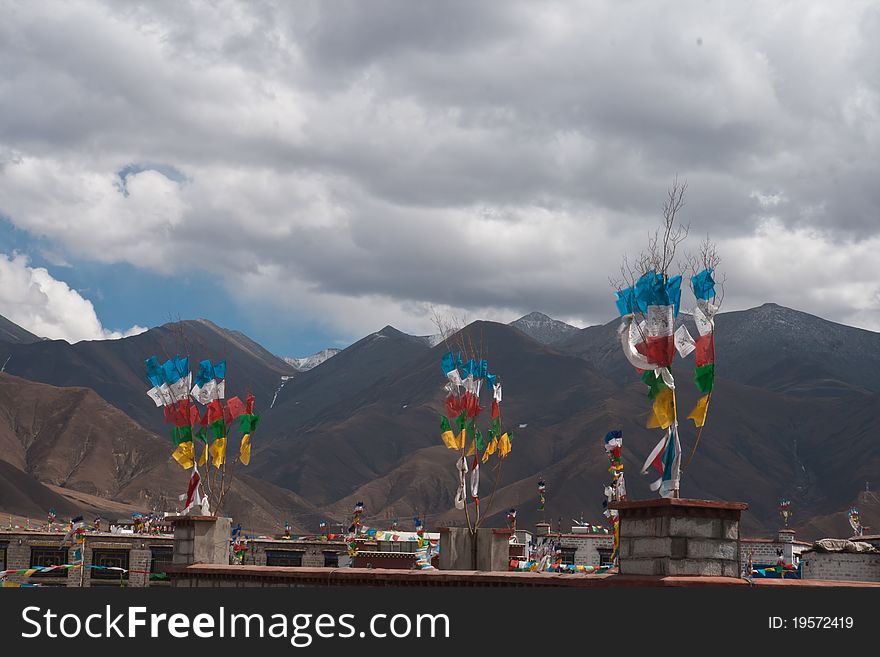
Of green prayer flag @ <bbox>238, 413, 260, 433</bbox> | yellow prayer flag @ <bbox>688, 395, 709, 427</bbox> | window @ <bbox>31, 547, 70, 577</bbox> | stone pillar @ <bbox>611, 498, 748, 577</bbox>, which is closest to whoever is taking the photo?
stone pillar @ <bbox>611, 498, 748, 577</bbox>

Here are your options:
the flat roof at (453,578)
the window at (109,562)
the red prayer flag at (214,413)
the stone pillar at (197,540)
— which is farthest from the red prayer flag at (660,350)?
the window at (109,562)

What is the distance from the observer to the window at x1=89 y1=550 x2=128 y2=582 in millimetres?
49094

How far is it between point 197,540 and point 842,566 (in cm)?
1917

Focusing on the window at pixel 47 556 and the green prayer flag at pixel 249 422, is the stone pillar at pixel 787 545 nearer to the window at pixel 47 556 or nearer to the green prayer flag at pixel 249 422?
the green prayer flag at pixel 249 422

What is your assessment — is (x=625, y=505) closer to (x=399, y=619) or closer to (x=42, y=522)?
(x=399, y=619)

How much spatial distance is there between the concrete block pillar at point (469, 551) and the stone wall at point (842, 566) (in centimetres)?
1376

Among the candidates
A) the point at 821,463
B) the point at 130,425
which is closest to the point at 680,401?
the point at 821,463

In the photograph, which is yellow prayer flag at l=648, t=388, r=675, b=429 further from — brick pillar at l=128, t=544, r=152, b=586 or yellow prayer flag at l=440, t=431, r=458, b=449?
brick pillar at l=128, t=544, r=152, b=586

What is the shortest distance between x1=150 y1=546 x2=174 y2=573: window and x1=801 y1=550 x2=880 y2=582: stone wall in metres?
30.2

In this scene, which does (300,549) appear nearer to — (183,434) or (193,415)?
(193,415)

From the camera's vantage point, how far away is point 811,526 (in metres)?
135

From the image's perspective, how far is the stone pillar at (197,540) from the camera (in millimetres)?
18203

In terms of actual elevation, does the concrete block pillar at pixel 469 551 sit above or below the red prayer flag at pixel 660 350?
below

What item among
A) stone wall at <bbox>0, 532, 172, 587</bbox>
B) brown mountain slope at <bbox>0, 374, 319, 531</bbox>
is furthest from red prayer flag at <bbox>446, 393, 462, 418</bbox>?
brown mountain slope at <bbox>0, 374, 319, 531</bbox>
